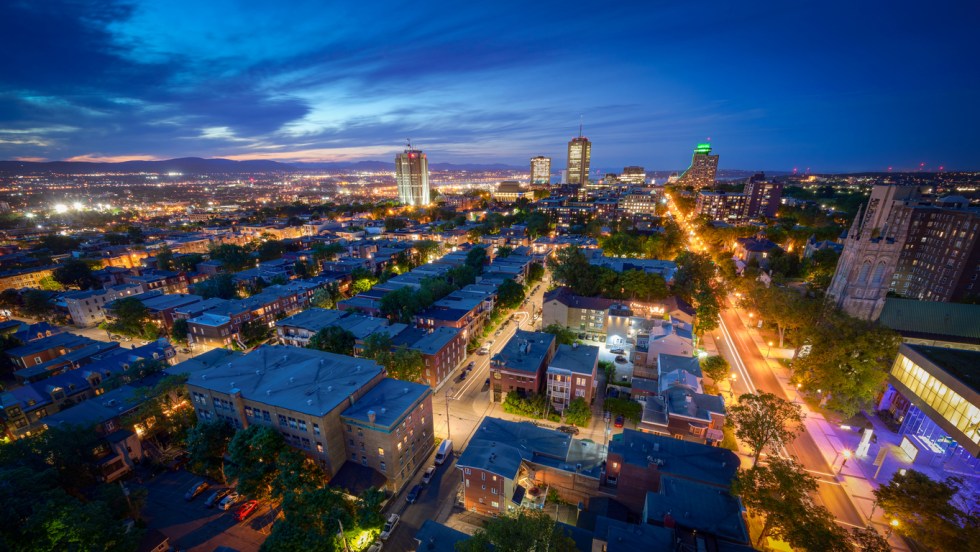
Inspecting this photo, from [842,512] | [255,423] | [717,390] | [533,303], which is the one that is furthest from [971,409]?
[255,423]

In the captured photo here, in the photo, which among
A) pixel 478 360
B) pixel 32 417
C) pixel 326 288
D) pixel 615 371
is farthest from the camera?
pixel 326 288

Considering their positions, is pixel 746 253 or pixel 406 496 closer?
pixel 406 496

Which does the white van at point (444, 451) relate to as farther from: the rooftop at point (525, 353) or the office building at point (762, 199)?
the office building at point (762, 199)

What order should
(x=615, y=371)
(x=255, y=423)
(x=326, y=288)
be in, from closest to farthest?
(x=255, y=423)
(x=615, y=371)
(x=326, y=288)

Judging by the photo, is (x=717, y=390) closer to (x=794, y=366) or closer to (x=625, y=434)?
(x=794, y=366)

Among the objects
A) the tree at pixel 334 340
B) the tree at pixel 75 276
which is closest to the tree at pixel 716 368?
the tree at pixel 334 340

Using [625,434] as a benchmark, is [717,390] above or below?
below

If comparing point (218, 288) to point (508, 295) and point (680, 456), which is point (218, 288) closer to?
point (508, 295)
